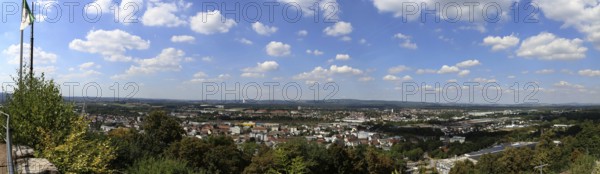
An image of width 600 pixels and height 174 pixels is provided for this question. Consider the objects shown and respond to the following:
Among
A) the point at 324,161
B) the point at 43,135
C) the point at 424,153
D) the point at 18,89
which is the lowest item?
the point at 424,153

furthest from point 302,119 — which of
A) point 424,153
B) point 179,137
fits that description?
point 179,137

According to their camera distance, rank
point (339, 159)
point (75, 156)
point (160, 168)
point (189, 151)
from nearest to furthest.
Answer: point (75, 156)
point (160, 168)
point (189, 151)
point (339, 159)

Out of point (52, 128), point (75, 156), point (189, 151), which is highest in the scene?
point (52, 128)

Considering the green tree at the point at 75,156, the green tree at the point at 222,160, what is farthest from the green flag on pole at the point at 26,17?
the green tree at the point at 222,160

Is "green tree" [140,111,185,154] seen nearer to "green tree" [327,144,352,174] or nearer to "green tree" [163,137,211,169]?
"green tree" [163,137,211,169]

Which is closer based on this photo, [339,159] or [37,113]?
[37,113]

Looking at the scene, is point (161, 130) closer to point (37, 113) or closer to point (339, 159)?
point (339, 159)

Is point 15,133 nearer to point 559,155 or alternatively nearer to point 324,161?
point 324,161

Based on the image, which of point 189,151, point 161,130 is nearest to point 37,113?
point 189,151

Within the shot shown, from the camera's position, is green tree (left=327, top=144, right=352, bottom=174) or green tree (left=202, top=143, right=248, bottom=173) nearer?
green tree (left=202, top=143, right=248, bottom=173)

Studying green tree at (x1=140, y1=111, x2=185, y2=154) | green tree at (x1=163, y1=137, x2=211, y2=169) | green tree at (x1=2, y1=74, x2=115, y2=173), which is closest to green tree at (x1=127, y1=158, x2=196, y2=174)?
green tree at (x1=2, y1=74, x2=115, y2=173)

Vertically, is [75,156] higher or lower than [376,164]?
higher
